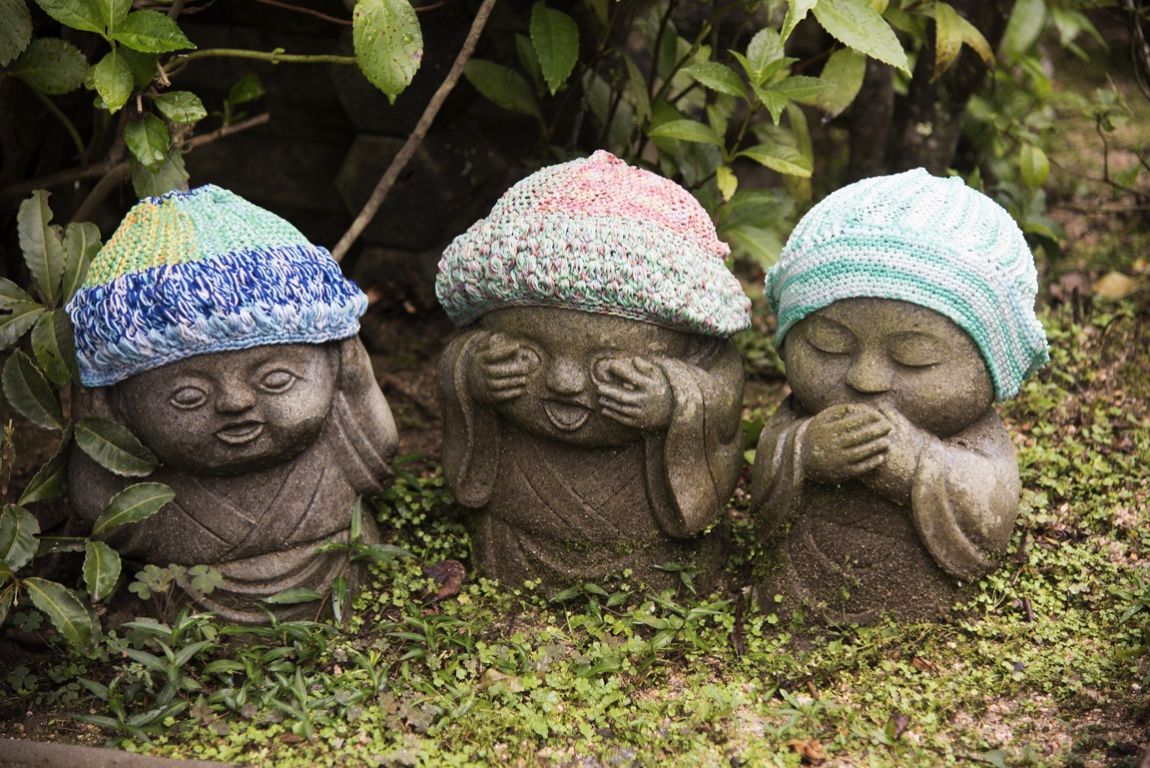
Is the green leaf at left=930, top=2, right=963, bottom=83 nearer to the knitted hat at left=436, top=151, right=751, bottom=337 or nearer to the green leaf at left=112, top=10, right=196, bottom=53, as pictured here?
the knitted hat at left=436, top=151, right=751, bottom=337

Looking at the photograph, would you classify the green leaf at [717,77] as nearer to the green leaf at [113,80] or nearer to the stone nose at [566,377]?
the stone nose at [566,377]

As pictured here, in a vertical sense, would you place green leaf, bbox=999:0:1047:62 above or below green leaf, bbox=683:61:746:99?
below

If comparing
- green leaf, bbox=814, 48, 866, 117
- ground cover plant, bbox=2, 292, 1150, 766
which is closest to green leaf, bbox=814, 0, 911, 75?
green leaf, bbox=814, 48, 866, 117

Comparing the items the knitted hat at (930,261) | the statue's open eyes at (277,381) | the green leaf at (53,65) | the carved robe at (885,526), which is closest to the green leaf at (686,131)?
the knitted hat at (930,261)

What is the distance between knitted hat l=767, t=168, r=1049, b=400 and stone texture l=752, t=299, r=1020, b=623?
0.05 m

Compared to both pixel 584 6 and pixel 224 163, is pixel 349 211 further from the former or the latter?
pixel 584 6

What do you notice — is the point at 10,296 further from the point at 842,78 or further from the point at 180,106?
the point at 842,78

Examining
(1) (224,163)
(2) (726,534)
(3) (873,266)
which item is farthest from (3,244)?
(3) (873,266)

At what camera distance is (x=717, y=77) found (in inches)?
168

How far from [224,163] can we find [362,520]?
2182mm

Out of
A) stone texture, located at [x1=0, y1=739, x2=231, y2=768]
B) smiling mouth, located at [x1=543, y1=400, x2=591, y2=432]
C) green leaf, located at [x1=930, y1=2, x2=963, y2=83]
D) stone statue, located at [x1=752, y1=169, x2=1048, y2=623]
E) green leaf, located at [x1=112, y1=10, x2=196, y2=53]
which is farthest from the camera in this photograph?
green leaf, located at [x1=930, y1=2, x2=963, y2=83]

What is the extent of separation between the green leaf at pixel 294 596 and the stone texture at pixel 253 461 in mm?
22

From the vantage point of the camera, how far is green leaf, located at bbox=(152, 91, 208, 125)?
155 inches

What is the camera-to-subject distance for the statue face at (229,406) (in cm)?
360
